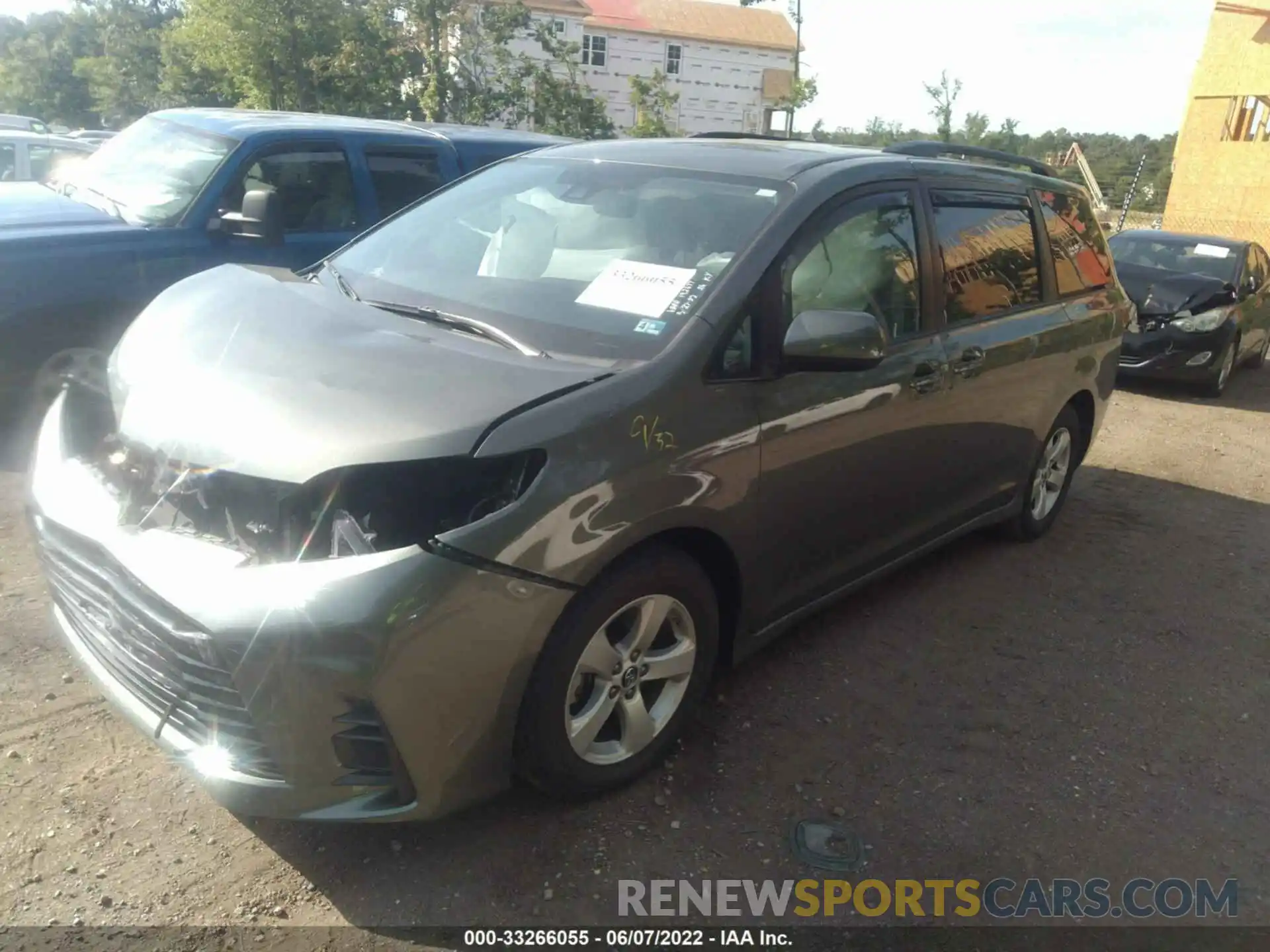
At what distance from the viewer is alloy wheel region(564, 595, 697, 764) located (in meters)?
2.56

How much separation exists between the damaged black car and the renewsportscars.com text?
25.7ft

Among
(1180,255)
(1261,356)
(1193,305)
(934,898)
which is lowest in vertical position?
(1261,356)

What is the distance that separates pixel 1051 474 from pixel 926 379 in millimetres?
1953

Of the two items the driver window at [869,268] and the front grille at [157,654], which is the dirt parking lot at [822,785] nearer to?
the front grille at [157,654]

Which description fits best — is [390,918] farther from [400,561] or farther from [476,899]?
[400,561]

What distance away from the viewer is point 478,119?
30516mm

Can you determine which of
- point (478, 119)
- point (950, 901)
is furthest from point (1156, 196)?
point (950, 901)

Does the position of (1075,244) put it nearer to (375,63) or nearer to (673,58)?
(375,63)

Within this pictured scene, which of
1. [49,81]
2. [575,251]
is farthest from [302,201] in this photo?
[49,81]

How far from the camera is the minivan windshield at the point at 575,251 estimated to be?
2.88 meters

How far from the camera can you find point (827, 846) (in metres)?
2.70

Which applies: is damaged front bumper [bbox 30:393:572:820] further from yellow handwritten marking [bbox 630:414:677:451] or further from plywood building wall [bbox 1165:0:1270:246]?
plywood building wall [bbox 1165:0:1270:246]

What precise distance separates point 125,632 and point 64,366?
11.0ft

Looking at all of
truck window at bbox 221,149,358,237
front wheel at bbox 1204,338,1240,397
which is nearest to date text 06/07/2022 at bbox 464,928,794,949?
truck window at bbox 221,149,358,237
